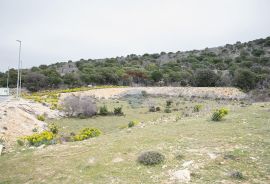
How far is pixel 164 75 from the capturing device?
6538 cm

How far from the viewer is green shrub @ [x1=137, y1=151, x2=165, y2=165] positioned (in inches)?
375

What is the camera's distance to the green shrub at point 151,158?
9.52 m

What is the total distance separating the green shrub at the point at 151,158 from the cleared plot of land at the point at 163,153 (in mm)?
192

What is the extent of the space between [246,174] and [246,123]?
618cm

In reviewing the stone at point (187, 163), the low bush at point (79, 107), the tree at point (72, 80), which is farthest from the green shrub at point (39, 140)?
the tree at point (72, 80)

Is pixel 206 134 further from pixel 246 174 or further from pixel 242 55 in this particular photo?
pixel 242 55

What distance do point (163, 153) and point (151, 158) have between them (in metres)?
0.78

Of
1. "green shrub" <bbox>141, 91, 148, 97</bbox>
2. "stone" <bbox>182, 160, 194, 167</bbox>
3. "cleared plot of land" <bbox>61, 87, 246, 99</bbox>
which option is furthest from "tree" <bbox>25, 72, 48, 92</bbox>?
"stone" <bbox>182, 160, 194, 167</bbox>

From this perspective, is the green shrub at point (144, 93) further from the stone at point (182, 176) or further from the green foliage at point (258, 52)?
the stone at point (182, 176)

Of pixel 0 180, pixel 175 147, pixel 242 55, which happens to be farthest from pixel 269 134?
pixel 242 55

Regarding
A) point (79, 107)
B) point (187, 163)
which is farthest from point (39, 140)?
point (79, 107)

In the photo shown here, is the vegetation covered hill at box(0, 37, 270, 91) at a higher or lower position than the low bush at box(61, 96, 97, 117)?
higher

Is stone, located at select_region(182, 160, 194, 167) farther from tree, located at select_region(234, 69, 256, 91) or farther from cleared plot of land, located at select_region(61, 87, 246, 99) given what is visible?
tree, located at select_region(234, 69, 256, 91)

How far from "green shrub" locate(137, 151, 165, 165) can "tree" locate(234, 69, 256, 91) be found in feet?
148
